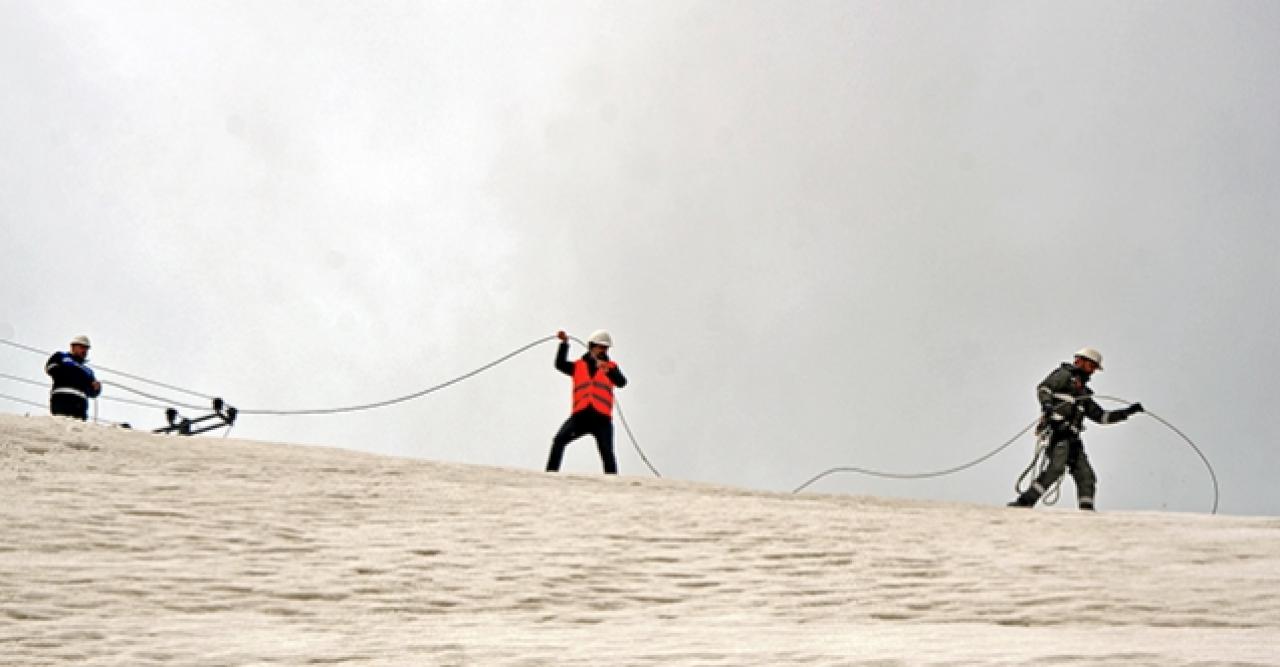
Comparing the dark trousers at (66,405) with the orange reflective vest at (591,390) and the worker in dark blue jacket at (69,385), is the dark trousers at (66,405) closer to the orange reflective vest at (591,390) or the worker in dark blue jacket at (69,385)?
the worker in dark blue jacket at (69,385)

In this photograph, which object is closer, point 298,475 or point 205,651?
point 205,651

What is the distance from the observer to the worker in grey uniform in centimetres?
1448

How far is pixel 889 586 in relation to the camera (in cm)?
851

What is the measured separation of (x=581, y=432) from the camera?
15.3 metres

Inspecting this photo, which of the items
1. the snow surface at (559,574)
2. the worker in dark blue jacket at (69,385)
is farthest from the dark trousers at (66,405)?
the snow surface at (559,574)

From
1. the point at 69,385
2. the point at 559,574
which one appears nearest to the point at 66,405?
the point at 69,385

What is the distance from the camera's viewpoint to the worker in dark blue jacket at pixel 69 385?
1552 centimetres

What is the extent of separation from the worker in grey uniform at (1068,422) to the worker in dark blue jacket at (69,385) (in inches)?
399

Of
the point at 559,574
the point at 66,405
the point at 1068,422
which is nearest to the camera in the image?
the point at 559,574

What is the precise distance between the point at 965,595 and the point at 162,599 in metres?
4.46

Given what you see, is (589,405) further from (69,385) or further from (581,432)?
(69,385)

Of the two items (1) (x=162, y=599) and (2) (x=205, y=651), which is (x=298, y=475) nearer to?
(1) (x=162, y=599)

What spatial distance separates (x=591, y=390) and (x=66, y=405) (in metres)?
5.82

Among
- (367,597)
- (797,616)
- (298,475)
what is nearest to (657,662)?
(797,616)
